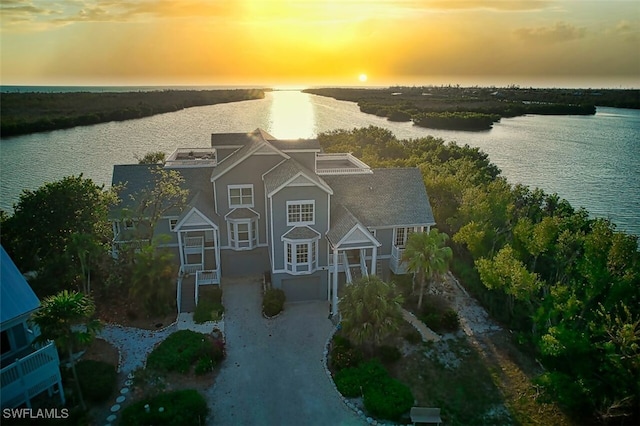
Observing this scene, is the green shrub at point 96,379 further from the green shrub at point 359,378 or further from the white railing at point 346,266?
the white railing at point 346,266

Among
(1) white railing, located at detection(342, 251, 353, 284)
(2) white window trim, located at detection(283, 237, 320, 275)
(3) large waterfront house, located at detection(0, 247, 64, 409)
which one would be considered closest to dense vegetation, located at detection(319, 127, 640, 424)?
(1) white railing, located at detection(342, 251, 353, 284)

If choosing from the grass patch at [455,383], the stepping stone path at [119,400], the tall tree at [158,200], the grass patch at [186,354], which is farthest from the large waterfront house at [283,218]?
the stepping stone path at [119,400]

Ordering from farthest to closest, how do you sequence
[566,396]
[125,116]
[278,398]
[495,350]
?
[125,116], [495,350], [278,398], [566,396]

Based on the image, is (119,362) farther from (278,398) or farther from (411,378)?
(411,378)

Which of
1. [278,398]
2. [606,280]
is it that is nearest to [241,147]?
[278,398]

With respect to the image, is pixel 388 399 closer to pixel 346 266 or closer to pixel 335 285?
pixel 335 285

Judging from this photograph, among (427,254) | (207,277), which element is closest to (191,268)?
(207,277)
